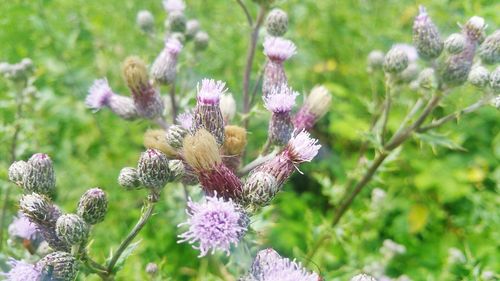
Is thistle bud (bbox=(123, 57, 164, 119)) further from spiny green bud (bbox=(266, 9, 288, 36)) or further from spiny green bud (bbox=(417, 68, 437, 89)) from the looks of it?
spiny green bud (bbox=(417, 68, 437, 89))

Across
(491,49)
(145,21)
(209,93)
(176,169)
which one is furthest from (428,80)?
(145,21)

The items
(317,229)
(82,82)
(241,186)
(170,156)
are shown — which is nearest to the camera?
(241,186)

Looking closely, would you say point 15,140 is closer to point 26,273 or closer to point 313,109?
point 26,273

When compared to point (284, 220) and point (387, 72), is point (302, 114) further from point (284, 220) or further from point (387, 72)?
point (284, 220)

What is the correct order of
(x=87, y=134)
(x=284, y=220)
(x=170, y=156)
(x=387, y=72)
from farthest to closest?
(x=87, y=134) < (x=284, y=220) < (x=387, y=72) < (x=170, y=156)

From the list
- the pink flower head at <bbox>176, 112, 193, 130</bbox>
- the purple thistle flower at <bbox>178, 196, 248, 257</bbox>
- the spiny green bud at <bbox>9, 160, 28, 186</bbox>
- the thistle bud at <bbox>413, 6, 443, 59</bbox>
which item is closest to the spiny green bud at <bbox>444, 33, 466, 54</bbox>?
the thistle bud at <bbox>413, 6, 443, 59</bbox>

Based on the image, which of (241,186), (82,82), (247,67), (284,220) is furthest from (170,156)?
(82,82)
